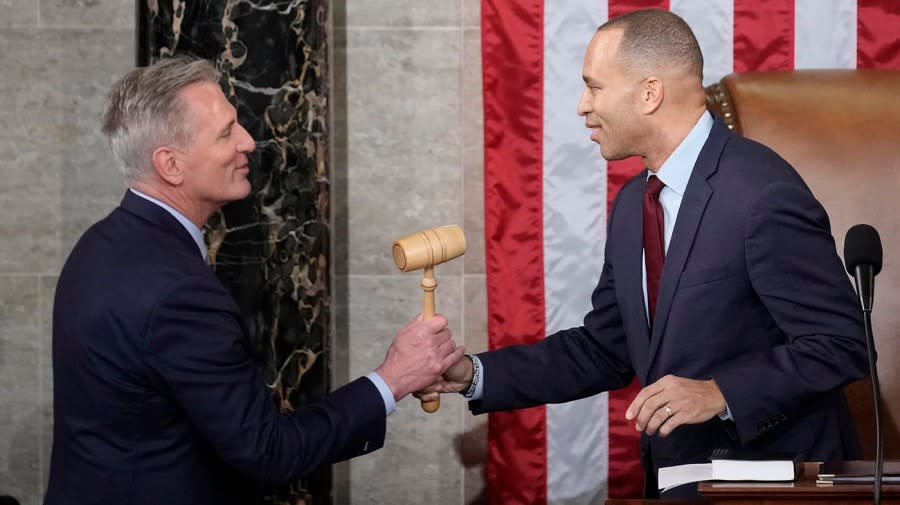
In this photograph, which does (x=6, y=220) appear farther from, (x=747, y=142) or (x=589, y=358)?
(x=747, y=142)

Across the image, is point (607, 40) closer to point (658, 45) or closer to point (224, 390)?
point (658, 45)

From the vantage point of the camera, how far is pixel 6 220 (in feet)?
14.0

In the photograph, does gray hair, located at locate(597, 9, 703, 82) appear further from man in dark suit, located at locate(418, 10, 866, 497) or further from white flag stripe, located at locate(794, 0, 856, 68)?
white flag stripe, located at locate(794, 0, 856, 68)

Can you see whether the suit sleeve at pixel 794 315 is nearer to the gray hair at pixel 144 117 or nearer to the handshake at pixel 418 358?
the handshake at pixel 418 358

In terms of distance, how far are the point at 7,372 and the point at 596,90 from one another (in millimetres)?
2552

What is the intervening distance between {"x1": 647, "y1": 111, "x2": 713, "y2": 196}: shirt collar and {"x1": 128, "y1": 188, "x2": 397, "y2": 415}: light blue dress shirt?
825 millimetres

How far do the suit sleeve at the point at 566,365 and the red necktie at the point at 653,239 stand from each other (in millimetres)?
287

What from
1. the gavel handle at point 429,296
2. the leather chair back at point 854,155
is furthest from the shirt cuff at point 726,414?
the leather chair back at point 854,155

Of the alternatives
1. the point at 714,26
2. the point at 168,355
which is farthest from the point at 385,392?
the point at 714,26

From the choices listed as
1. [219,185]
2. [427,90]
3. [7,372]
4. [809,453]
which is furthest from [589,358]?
[7,372]

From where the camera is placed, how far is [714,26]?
3.94 metres

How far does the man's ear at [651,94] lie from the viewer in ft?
9.17

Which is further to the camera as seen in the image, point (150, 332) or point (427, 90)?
point (427, 90)

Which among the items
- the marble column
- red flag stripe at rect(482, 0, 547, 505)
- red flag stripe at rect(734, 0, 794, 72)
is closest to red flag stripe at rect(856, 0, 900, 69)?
red flag stripe at rect(734, 0, 794, 72)
